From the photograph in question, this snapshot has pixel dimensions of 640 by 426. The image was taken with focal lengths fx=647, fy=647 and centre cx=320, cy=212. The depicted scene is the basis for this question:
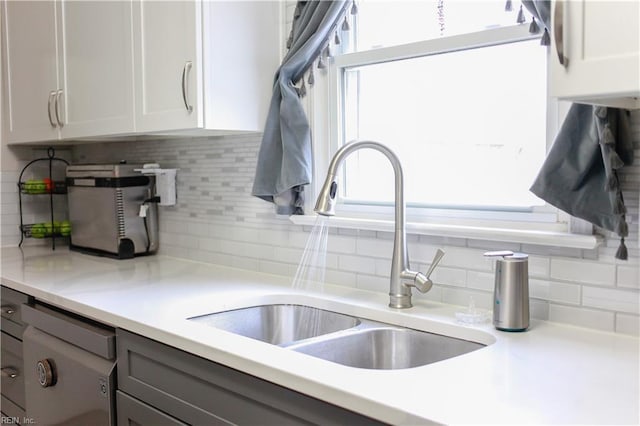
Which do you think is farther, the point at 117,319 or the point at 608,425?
the point at 117,319

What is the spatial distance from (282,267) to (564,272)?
108 cm

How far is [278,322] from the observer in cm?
205

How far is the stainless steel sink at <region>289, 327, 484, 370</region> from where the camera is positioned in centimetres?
159

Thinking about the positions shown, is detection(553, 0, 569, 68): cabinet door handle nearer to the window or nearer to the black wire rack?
the window

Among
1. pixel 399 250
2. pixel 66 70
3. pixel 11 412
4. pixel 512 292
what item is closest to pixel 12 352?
pixel 11 412

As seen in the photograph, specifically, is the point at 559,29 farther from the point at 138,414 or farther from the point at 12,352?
the point at 12,352

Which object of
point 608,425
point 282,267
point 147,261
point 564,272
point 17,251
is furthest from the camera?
point 17,251

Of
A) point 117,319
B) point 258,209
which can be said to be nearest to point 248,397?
point 117,319

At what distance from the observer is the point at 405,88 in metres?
2.04

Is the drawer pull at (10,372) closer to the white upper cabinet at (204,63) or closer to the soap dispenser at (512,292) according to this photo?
the white upper cabinet at (204,63)

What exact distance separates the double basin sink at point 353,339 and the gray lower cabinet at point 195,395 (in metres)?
0.19

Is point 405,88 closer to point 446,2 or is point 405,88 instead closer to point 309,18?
point 446,2

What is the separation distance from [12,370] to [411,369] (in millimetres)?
1848

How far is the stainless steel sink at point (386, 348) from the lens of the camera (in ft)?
5.22
